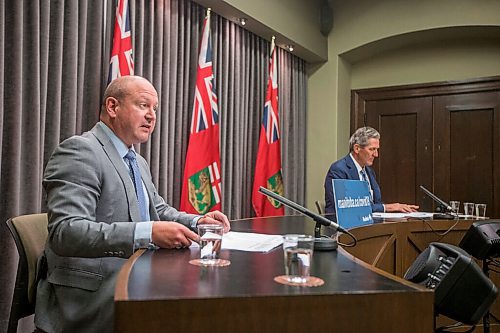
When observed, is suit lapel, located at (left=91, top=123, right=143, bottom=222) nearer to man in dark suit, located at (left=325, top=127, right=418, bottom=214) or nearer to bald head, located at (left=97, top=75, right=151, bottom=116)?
bald head, located at (left=97, top=75, right=151, bottom=116)

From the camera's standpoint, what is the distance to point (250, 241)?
1.63m

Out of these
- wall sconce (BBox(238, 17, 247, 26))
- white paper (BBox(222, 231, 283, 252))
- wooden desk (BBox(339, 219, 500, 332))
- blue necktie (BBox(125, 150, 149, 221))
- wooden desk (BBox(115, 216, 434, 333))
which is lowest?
wooden desk (BBox(339, 219, 500, 332))

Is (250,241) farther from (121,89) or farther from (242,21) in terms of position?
(242,21)

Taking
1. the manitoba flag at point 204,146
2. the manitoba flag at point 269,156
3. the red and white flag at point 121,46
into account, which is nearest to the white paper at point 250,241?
the red and white flag at point 121,46

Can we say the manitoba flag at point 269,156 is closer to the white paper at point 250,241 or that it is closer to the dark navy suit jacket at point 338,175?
the dark navy suit jacket at point 338,175

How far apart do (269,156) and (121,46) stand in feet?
6.20

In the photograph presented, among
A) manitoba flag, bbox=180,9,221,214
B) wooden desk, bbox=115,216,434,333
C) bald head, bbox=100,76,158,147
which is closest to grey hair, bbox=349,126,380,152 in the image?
manitoba flag, bbox=180,9,221,214

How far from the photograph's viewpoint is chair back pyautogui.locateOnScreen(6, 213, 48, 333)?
1.65 meters

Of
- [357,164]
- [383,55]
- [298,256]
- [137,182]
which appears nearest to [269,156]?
[357,164]

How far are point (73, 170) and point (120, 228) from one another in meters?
0.26

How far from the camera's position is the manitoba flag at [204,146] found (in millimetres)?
3496

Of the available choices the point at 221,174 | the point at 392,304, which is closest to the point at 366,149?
the point at 221,174

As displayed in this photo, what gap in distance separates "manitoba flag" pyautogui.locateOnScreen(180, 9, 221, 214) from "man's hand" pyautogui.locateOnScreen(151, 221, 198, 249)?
2080 mm

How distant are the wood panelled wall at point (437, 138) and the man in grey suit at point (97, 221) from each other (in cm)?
386
